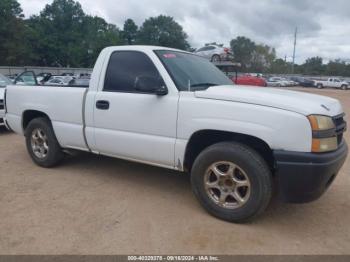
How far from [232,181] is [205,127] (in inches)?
24.3

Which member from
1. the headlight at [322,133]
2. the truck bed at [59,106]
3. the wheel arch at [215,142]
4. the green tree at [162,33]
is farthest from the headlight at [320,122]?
the green tree at [162,33]

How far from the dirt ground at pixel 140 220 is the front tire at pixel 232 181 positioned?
17cm

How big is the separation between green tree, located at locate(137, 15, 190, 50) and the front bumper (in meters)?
89.8

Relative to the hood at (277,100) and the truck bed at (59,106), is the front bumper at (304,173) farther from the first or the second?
the truck bed at (59,106)

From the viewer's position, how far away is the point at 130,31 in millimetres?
93125

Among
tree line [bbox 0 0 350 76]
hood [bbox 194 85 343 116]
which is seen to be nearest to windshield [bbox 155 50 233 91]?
hood [bbox 194 85 343 116]

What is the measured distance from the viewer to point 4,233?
3.19 metres

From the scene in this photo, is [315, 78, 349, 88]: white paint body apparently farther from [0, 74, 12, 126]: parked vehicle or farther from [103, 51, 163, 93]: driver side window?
[103, 51, 163, 93]: driver side window

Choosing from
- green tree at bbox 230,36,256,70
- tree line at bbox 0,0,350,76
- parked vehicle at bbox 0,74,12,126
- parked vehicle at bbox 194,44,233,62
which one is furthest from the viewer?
green tree at bbox 230,36,256,70

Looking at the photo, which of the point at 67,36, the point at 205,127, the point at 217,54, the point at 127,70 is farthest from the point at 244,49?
the point at 205,127

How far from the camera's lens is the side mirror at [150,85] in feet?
11.9

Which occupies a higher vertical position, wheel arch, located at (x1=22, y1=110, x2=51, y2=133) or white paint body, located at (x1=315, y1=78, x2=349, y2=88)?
Result: white paint body, located at (x1=315, y1=78, x2=349, y2=88)

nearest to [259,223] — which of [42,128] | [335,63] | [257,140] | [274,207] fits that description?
[274,207]

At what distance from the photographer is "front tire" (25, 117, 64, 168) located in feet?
16.3
